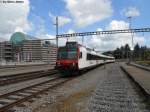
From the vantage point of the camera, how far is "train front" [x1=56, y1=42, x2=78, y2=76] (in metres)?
25.2

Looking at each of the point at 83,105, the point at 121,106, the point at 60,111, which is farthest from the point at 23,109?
the point at 121,106

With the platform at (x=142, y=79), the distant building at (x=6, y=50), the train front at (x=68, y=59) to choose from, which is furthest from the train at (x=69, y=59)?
the distant building at (x=6, y=50)

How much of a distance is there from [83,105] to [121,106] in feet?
4.56

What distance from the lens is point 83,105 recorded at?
10031 mm

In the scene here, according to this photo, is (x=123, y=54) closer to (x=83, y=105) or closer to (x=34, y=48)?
(x=34, y=48)

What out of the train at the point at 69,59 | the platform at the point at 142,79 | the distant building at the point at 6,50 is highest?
the distant building at the point at 6,50

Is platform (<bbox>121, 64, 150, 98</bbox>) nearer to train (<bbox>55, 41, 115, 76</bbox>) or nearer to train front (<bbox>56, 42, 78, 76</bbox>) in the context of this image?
train (<bbox>55, 41, 115, 76</bbox>)

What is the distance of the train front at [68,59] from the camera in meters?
25.2

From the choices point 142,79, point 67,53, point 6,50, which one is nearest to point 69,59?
point 67,53

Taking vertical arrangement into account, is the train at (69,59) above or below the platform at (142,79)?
above

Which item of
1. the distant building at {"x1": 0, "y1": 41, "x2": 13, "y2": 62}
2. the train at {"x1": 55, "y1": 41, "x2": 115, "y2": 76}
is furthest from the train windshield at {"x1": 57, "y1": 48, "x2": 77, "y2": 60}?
the distant building at {"x1": 0, "y1": 41, "x2": 13, "y2": 62}

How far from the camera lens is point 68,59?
2555cm

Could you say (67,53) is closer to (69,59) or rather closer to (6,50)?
(69,59)

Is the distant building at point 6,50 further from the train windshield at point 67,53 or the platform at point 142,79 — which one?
the platform at point 142,79
